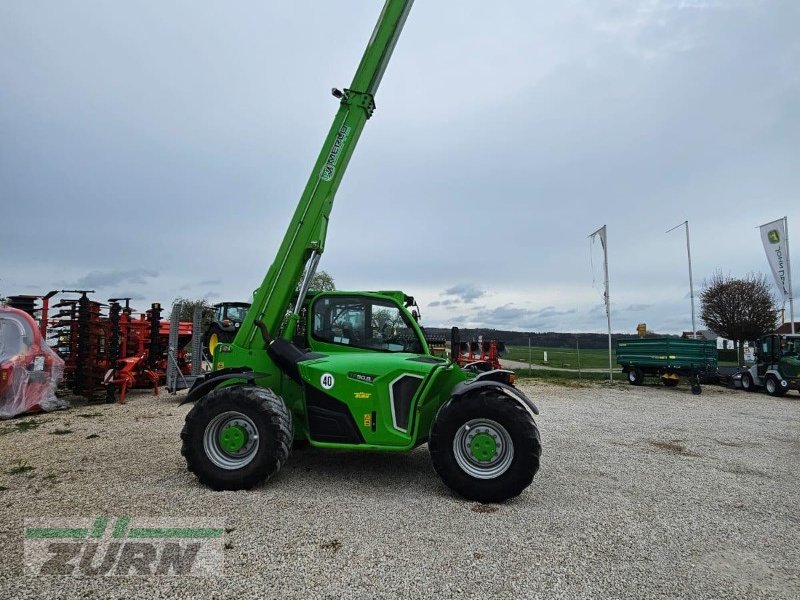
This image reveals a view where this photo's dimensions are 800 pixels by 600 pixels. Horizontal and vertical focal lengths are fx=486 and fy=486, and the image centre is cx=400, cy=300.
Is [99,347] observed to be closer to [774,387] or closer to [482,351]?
[482,351]

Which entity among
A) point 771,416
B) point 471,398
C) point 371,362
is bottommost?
point 771,416

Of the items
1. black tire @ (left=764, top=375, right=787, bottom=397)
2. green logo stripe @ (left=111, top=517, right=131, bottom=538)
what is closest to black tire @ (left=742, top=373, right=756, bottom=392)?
black tire @ (left=764, top=375, right=787, bottom=397)

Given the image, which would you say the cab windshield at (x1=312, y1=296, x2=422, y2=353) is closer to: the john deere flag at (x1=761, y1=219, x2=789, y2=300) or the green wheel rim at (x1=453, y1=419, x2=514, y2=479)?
the green wheel rim at (x1=453, y1=419, x2=514, y2=479)

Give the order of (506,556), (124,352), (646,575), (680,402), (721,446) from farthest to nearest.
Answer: (680,402), (124,352), (721,446), (506,556), (646,575)

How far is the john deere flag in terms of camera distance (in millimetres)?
19781

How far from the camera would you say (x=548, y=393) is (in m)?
15.2

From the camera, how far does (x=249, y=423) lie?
189 inches

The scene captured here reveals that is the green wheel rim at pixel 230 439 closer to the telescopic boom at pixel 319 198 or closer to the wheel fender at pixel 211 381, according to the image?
the wheel fender at pixel 211 381

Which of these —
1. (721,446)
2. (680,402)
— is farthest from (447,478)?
(680,402)

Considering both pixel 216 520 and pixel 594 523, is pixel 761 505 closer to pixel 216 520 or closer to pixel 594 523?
pixel 594 523

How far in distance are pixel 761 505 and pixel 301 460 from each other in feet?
15.6

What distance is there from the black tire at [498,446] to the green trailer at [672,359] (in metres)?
15.0

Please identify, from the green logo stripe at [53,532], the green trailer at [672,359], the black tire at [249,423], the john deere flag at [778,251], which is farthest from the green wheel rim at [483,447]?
the john deere flag at [778,251]

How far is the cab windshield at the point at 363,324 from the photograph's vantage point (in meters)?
5.55
